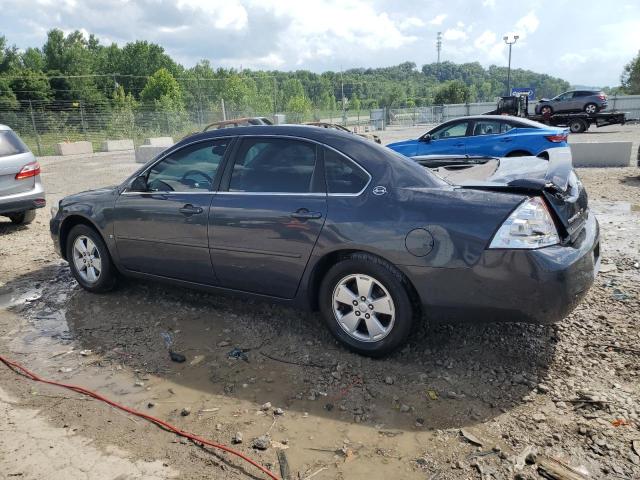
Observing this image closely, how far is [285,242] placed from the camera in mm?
3688

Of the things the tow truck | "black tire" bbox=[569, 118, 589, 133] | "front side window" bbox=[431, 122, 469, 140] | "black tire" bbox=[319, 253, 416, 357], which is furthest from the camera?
"black tire" bbox=[569, 118, 589, 133]

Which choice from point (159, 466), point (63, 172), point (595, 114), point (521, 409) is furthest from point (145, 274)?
point (595, 114)

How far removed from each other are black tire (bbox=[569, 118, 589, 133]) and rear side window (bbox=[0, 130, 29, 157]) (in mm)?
25585

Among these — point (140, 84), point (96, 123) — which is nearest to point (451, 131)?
point (96, 123)

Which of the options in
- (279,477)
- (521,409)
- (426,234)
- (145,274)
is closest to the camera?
(279,477)

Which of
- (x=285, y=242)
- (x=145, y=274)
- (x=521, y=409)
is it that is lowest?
(x=521, y=409)

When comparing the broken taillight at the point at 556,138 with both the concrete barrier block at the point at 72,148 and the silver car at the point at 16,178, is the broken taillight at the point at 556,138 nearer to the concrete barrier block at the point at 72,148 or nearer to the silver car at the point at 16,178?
the silver car at the point at 16,178

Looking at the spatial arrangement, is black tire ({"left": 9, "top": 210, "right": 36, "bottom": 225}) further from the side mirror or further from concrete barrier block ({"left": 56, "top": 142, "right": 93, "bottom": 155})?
concrete barrier block ({"left": 56, "top": 142, "right": 93, "bottom": 155})

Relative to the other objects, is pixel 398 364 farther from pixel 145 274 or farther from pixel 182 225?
pixel 145 274

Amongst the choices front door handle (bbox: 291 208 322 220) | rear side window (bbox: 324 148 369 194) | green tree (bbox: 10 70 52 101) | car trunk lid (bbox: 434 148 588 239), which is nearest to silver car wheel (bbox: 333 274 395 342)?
front door handle (bbox: 291 208 322 220)

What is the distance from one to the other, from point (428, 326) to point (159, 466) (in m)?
2.23

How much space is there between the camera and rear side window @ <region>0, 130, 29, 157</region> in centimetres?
778

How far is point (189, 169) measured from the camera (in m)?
4.37

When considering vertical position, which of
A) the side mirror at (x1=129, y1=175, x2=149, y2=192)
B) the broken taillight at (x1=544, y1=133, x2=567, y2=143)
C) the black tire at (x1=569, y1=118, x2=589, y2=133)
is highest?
the side mirror at (x1=129, y1=175, x2=149, y2=192)
